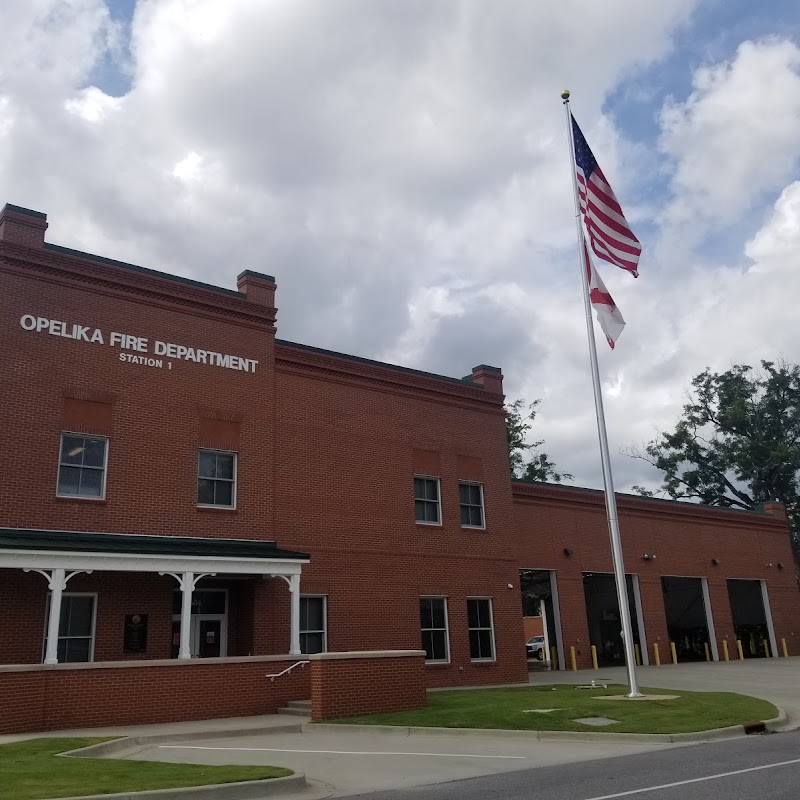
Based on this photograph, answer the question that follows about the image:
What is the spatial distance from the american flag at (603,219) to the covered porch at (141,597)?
10.5m

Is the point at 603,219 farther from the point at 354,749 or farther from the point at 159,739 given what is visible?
the point at 159,739

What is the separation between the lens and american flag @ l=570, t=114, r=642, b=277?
19047mm

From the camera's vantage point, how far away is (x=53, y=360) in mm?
20516

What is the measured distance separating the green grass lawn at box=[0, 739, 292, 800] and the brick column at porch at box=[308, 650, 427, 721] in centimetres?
581

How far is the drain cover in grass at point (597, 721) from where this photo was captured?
15.1 meters

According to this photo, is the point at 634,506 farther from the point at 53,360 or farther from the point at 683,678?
the point at 53,360

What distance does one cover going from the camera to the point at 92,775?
34.8ft

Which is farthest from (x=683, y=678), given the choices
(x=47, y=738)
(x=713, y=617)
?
(x=47, y=738)

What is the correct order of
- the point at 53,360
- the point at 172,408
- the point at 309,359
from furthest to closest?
the point at 309,359, the point at 172,408, the point at 53,360

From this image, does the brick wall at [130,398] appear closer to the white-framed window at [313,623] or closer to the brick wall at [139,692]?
the white-framed window at [313,623]

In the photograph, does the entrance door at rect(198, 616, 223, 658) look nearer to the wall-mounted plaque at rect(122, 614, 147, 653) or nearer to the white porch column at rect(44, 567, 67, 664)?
the wall-mounted plaque at rect(122, 614, 147, 653)

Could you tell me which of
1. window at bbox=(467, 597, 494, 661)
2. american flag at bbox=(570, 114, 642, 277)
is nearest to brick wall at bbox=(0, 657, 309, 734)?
window at bbox=(467, 597, 494, 661)

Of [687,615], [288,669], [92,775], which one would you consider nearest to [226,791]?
[92,775]

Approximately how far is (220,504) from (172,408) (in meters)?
2.81
